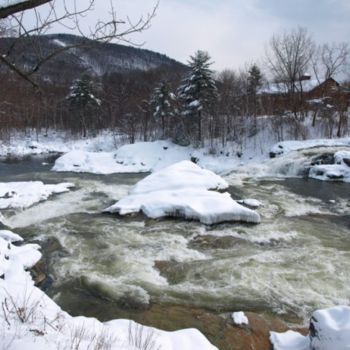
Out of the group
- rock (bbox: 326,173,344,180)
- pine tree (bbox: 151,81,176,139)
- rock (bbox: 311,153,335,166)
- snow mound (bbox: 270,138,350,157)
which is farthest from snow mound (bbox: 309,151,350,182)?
pine tree (bbox: 151,81,176,139)

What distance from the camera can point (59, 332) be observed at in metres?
3.62

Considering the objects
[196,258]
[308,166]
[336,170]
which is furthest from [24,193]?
[336,170]

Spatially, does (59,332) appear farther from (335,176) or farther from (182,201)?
(335,176)

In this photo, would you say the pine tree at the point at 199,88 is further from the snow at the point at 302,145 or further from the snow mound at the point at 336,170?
the snow mound at the point at 336,170

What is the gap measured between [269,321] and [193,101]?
26.6m

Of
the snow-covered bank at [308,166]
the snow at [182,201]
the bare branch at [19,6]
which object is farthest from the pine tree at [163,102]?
the bare branch at [19,6]

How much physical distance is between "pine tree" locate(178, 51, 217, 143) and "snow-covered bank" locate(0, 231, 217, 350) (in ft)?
84.9

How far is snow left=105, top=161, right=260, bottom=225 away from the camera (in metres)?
10.6

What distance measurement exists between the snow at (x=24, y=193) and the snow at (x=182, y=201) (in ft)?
12.0

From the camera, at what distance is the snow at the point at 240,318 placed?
18.5ft

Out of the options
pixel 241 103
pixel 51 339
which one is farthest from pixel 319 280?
pixel 241 103

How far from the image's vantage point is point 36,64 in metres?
2.91

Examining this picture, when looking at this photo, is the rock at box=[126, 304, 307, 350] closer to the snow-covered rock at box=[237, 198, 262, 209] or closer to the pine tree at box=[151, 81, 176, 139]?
the snow-covered rock at box=[237, 198, 262, 209]

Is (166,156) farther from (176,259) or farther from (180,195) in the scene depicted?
(176,259)
